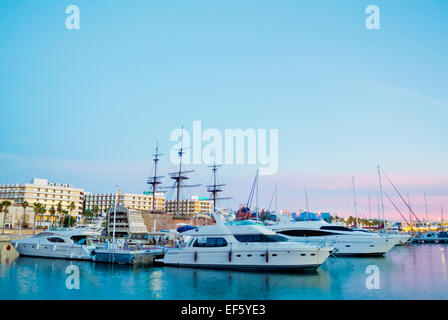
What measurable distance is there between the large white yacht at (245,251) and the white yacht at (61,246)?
30.9 feet

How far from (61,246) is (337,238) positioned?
26.1 metres

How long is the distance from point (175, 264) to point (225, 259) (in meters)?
4.36

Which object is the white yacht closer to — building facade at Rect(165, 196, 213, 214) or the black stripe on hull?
the black stripe on hull

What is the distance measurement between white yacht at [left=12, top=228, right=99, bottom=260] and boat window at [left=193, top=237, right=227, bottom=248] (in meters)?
10.7

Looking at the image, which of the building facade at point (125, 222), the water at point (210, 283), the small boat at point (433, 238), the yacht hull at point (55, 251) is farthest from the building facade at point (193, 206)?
the water at point (210, 283)

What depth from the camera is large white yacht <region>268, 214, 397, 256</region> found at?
3500 cm

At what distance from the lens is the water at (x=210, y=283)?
17.7 m

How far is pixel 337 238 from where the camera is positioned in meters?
35.3

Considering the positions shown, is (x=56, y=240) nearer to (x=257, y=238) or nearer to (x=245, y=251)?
(x=245, y=251)

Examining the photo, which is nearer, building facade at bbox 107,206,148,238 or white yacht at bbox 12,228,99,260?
white yacht at bbox 12,228,99,260

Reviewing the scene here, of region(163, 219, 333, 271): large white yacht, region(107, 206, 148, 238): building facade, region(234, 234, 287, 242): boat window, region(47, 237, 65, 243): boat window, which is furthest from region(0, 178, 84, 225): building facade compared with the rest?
region(234, 234, 287, 242): boat window
